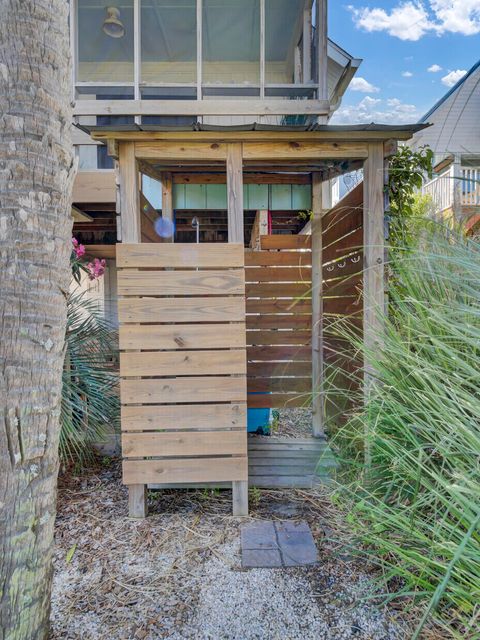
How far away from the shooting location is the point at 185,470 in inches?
86.7

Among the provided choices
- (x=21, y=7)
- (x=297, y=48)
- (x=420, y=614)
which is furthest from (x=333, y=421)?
(x=297, y=48)

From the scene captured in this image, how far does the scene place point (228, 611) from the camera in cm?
148

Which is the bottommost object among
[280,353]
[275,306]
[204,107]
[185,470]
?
[185,470]

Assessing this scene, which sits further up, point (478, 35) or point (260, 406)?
point (478, 35)

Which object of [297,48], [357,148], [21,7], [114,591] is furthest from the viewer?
[297,48]

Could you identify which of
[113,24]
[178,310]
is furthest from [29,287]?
[113,24]

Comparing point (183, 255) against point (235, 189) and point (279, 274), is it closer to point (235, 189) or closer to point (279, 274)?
point (235, 189)

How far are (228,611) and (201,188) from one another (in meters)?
3.12

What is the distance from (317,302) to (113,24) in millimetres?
4138

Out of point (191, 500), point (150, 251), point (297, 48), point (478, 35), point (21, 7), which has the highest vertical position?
point (297, 48)

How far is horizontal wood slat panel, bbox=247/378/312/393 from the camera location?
334 cm

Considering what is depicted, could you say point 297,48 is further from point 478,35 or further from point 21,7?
point 21,7

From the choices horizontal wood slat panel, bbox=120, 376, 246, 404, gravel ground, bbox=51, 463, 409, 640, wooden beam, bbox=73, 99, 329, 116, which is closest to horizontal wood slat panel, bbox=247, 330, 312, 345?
horizontal wood slat panel, bbox=120, 376, 246, 404

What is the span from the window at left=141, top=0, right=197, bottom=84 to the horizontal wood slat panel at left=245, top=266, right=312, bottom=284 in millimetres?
3418
